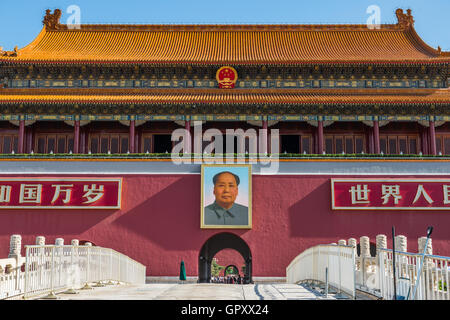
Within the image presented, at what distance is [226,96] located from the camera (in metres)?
21.7

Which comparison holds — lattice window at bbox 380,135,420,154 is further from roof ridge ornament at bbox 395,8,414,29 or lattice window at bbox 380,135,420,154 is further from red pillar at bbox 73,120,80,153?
red pillar at bbox 73,120,80,153

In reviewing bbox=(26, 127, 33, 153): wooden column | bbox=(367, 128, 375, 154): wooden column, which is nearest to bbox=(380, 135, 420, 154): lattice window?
bbox=(367, 128, 375, 154): wooden column

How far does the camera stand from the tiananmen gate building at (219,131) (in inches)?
741

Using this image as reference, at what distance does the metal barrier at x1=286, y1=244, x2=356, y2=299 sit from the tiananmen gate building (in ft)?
15.0

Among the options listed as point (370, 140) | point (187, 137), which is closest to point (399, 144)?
point (370, 140)

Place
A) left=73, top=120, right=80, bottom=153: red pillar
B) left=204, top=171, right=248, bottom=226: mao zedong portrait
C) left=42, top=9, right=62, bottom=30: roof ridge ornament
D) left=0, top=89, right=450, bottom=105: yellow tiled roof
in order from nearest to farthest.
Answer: left=204, top=171, right=248, bottom=226: mao zedong portrait
left=0, top=89, right=450, bottom=105: yellow tiled roof
left=73, top=120, right=80, bottom=153: red pillar
left=42, top=9, right=62, bottom=30: roof ridge ornament

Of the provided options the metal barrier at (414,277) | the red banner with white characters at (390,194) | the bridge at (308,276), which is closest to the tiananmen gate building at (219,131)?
the red banner with white characters at (390,194)

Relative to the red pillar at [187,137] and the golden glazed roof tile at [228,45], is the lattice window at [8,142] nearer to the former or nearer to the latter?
the golden glazed roof tile at [228,45]

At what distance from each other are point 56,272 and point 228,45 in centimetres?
1809

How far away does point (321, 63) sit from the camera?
74.2 ft

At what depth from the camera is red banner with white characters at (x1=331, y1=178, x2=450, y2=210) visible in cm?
1884

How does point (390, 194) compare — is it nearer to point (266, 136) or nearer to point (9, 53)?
point (266, 136)

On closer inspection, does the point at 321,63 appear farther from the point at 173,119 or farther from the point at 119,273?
the point at 119,273
